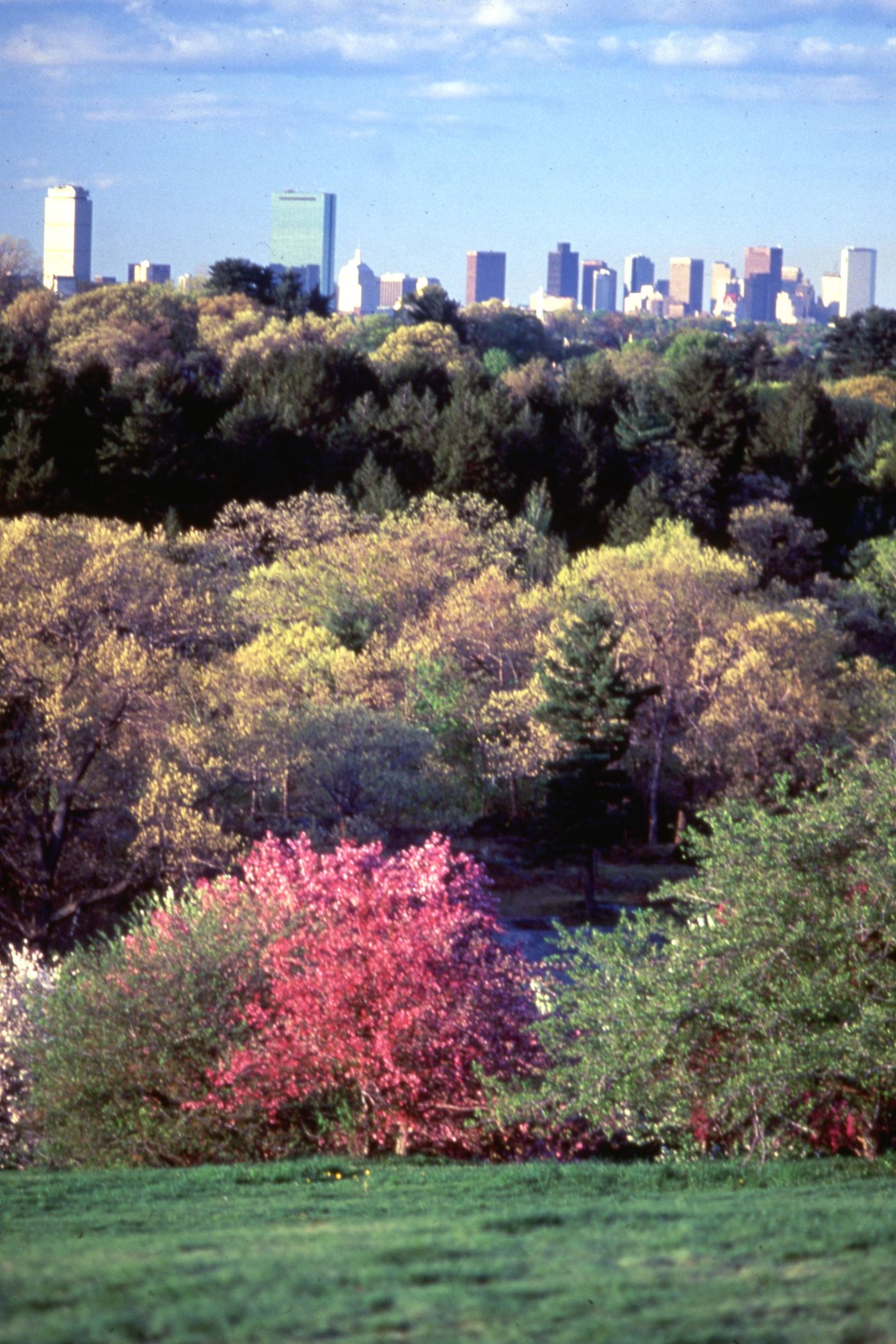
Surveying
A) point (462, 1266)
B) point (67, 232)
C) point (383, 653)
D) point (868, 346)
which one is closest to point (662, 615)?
point (383, 653)

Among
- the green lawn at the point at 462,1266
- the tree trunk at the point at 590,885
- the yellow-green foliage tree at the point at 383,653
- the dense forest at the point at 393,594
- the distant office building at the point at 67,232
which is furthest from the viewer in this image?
the distant office building at the point at 67,232

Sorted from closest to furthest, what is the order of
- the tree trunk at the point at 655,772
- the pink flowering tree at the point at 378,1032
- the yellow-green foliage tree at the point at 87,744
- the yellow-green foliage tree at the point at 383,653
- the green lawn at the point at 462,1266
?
1. the green lawn at the point at 462,1266
2. the pink flowering tree at the point at 378,1032
3. the yellow-green foliage tree at the point at 87,744
4. the yellow-green foliage tree at the point at 383,653
5. the tree trunk at the point at 655,772

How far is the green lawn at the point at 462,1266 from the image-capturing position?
584cm

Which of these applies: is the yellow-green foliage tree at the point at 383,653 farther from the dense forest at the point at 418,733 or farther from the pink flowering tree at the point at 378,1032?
the pink flowering tree at the point at 378,1032

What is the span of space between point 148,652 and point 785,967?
17413 millimetres

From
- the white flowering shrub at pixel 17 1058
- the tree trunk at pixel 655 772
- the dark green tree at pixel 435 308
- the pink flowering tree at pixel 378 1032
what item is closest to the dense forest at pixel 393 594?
the tree trunk at pixel 655 772

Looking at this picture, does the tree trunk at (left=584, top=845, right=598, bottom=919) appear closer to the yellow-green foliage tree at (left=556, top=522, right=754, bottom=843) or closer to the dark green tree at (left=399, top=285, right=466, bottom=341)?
the yellow-green foliage tree at (left=556, top=522, right=754, bottom=843)

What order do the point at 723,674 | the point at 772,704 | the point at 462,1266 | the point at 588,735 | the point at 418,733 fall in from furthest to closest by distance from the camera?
1. the point at 723,674
2. the point at 772,704
3. the point at 588,735
4. the point at 418,733
5. the point at 462,1266

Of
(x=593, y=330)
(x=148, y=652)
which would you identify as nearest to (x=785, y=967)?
(x=148, y=652)

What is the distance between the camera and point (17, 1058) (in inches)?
562

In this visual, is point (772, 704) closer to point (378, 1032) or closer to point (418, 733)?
point (418, 733)

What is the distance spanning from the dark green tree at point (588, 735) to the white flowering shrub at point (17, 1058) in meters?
18.0

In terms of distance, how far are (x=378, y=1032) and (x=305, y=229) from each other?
189 meters

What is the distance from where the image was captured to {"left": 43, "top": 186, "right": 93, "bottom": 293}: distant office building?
11469cm
